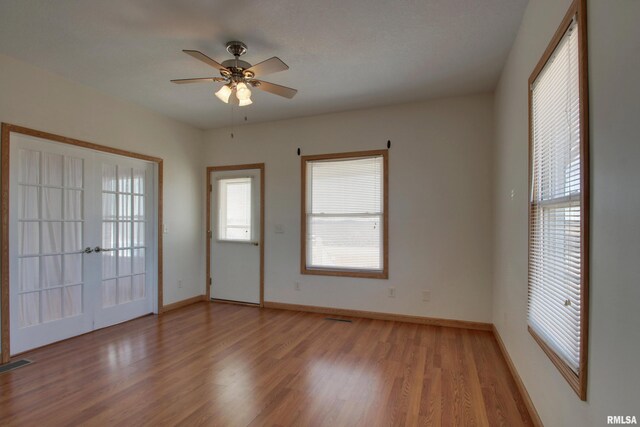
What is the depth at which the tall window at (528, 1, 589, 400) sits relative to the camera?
4.51 feet

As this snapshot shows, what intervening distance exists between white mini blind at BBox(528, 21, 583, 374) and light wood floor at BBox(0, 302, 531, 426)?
894 millimetres

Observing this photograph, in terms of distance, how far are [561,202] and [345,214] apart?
296 cm

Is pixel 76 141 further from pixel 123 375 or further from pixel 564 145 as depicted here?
pixel 564 145

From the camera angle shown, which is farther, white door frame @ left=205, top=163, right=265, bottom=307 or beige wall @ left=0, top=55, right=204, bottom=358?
white door frame @ left=205, top=163, right=265, bottom=307

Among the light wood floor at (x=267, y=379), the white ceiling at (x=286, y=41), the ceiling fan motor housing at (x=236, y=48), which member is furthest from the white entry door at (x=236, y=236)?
the ceiling fan motor housing at (x=236, y=48)

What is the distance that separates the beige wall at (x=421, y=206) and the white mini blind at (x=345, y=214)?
18 centimetres

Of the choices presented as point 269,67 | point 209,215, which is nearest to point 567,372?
point 269,67

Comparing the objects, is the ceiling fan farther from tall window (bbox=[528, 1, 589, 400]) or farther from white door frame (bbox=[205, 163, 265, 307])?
white door frame (bbox=[205, 163, 265, 307])

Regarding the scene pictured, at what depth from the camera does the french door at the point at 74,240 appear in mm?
3158

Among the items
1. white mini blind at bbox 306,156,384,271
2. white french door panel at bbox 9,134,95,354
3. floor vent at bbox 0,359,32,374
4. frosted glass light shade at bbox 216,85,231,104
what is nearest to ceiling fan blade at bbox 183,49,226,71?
frosted glass light shade at bbox 216,85,231,104

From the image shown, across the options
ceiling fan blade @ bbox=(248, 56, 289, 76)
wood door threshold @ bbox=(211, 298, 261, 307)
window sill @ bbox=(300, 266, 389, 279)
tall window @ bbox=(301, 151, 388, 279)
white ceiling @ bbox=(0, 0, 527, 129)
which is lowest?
wood door threshold @ bbox=(211, 298, 261, 307)

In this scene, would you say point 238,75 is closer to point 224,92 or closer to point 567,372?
point 224,92

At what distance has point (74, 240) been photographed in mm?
3613

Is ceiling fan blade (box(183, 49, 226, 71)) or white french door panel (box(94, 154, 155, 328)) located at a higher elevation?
ceiling fan blade (box(183, 49, 226, 71))
